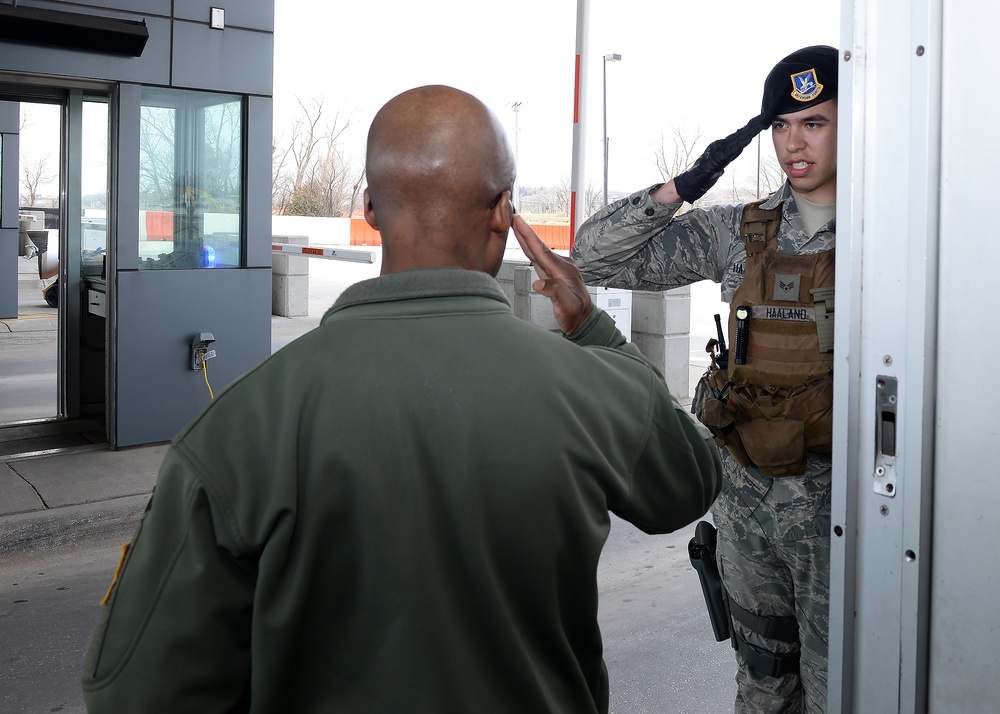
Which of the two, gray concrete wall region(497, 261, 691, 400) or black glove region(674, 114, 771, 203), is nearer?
black glove region(674, 114, 771, 203)

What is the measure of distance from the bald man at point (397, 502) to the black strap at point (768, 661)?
132cm

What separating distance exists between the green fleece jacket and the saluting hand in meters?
→ 0.38

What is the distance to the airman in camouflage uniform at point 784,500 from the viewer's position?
95.7 inches

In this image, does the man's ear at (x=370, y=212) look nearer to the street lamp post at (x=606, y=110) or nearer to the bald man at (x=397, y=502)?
the bald man at (x=397, y=502)

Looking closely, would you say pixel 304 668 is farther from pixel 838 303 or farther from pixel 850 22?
pixel 850 22

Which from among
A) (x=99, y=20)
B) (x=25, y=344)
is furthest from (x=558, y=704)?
(x=25, y=344)

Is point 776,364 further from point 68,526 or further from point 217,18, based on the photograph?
point 217,18

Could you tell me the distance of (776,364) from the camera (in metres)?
2.50

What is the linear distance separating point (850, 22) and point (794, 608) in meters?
1.60

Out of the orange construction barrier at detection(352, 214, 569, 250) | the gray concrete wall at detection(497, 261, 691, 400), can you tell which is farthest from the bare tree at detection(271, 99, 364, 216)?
the gray concrete wall at detection(497, 261, 691, 400)

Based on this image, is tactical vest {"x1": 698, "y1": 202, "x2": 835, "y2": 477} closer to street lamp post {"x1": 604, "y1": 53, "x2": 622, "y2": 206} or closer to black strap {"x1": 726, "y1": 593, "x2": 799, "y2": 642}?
black strap {"x1": 726, "y1": 593, "x2": 799, "y2": 642}

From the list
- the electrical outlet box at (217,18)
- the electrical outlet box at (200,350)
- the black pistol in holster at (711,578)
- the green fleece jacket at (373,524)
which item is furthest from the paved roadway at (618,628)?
the electrical outlet box at (217,18)

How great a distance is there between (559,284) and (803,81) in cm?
115

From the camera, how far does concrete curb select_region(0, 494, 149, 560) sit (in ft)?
15.8
